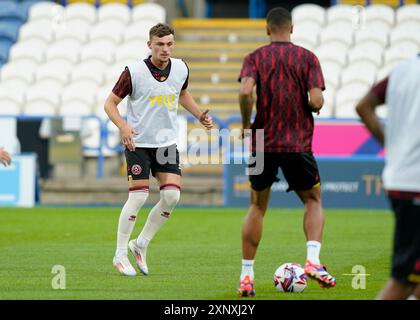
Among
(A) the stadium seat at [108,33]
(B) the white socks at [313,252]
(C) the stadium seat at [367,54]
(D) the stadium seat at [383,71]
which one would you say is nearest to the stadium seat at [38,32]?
(A) the stadium seat at [108,33]

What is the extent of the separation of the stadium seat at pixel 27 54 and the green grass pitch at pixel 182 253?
22.4 ft

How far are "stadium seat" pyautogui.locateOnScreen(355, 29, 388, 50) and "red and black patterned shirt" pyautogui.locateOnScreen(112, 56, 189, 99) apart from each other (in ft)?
51.6

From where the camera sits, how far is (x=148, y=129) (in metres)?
10.9

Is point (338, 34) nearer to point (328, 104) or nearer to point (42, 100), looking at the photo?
point (328, 104)

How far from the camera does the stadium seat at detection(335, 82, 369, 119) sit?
77.0 feet

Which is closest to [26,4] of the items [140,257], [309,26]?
[309,26]

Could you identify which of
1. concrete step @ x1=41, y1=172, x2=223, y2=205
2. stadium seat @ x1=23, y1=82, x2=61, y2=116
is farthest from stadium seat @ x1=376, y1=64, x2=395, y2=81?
stadium seat @ x1=23, y1=82, x2=61, y2=116

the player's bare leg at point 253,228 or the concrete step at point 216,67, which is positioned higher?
the concrete step at point 216,67

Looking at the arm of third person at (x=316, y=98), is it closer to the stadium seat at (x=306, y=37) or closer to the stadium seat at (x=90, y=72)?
the stadium seat at (x=90, y=72)

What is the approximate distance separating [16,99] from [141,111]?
1486 cm

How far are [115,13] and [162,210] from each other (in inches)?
694

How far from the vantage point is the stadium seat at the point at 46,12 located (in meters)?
28.0
